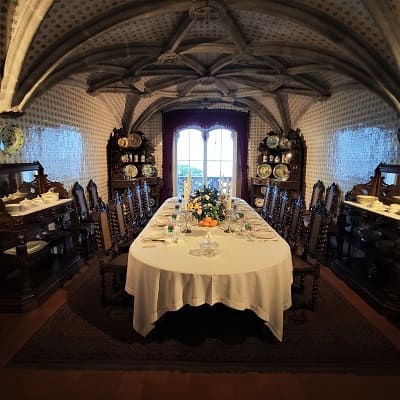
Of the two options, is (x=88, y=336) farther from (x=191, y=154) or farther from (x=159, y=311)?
(x=191, y=154)

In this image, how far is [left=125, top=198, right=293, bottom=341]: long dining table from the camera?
2.62 m

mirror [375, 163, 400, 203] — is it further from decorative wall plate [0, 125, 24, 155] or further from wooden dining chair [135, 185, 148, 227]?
decorative wall plate [0, 125, 24, 155]

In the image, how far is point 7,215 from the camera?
345 centimetres

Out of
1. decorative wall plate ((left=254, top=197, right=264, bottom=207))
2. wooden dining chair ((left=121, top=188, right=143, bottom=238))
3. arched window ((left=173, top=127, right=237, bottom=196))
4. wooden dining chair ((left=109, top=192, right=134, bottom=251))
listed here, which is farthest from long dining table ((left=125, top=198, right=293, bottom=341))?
arched window ((left=173, top=127, right=237, bottom=196))

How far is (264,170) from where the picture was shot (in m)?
→ 8.90

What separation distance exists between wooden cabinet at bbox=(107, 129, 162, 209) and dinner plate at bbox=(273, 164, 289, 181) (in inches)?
132

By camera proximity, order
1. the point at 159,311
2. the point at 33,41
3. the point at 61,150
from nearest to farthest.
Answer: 1. the point at 159,311
2. the point at 33,41
3. the point at 61,150

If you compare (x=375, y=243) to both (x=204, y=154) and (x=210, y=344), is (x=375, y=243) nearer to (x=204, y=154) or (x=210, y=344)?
(x=210, y=344)

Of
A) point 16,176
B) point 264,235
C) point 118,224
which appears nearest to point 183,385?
point 264,235

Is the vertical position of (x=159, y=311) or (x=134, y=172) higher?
(x=134, y=172)

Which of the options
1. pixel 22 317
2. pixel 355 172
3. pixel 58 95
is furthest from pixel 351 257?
pixel 58 95

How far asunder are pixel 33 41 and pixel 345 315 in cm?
460

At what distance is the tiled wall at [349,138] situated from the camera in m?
4.79

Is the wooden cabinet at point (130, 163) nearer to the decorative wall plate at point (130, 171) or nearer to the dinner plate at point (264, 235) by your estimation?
the decorative wall plate at point (130, 171)
